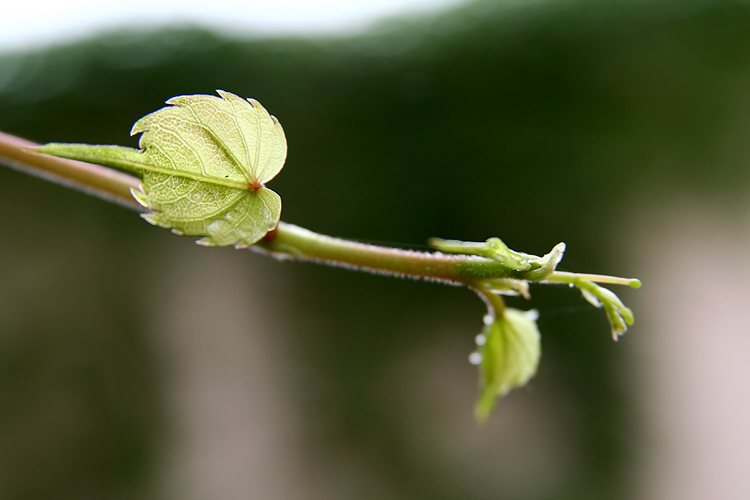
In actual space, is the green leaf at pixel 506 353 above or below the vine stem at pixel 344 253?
below

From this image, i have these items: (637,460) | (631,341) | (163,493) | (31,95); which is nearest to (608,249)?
(631,341)

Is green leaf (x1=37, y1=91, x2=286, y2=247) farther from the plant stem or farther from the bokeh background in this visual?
the bokeh background

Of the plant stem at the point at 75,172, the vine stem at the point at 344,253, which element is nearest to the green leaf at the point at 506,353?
the vine stem at the point at 344,253

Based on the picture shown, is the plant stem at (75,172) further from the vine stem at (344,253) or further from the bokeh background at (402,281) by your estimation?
the bokeh background at (402,281)

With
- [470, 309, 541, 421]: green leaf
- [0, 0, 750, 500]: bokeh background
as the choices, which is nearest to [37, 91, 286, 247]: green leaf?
[470, 309, 541, 421]: green leaf

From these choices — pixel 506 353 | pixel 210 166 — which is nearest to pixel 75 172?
pixel 210 166

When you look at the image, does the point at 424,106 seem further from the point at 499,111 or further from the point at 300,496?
the point at 300,496
